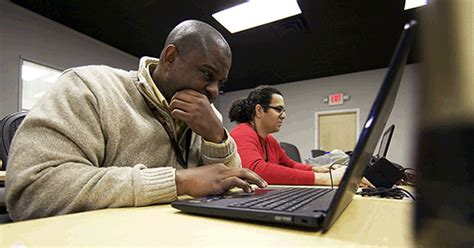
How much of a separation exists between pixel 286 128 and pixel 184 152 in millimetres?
4797

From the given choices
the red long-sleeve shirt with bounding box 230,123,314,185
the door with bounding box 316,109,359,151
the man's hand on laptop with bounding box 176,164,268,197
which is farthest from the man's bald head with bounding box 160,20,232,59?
the door with bounding box 316,109,359,151

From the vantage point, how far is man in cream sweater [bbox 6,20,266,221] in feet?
1.64

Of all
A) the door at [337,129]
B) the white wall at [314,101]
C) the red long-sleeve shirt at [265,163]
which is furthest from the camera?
the door at [337,129]

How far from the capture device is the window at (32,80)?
304 centimetres

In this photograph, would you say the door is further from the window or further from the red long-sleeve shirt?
the window

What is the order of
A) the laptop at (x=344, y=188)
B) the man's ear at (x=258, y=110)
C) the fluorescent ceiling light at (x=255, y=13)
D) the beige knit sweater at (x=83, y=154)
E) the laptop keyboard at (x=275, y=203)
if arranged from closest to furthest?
the laptop at (x=344, y=188)
the laptop keyboard at (x=275, y=203)
the beige knit sweater at (x=83, y=154)
the man's ear at (x=258, y=110)
the fluorescent ceiling light at (x=255, y=13)

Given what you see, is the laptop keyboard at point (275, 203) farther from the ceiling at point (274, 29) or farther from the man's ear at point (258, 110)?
the ceiling at point (274, 29)

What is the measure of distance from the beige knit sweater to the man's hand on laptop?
0.08 feet

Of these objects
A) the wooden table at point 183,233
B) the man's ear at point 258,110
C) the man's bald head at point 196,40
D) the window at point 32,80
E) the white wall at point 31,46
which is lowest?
the wooden table at point 183,233

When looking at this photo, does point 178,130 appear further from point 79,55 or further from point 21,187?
point 79,55

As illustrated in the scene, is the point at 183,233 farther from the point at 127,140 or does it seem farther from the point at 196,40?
the point at 196,40

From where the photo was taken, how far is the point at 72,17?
123 inches

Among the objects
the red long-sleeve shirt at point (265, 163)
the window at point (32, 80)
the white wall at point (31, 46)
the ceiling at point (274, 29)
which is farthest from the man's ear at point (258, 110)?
the white wall at point (31, 46)

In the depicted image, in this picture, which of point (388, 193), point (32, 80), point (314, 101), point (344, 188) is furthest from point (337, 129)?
point (344, 188)
